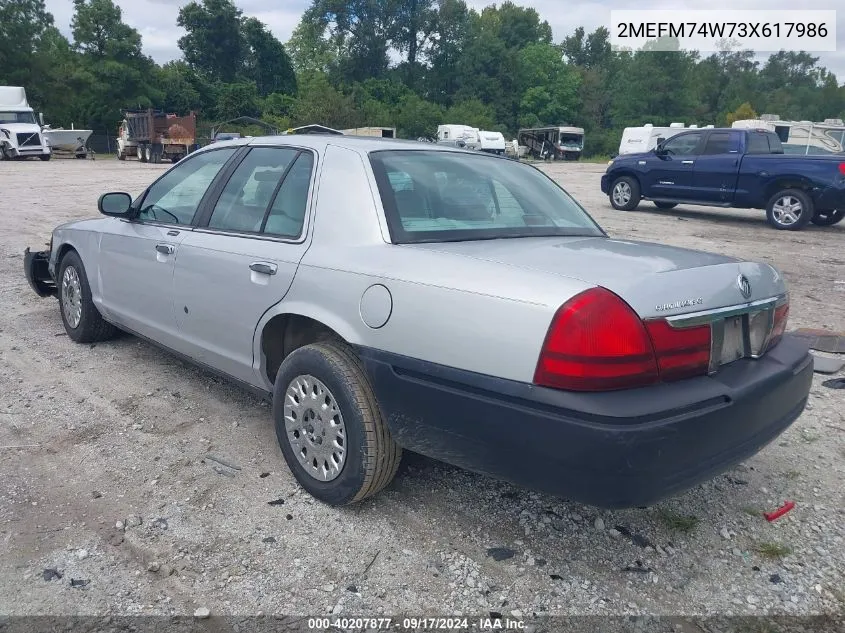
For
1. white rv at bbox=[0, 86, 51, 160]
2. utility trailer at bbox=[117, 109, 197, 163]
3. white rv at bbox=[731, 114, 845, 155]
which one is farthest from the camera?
utility trailer at bbox=[117, 109, 197, 163]

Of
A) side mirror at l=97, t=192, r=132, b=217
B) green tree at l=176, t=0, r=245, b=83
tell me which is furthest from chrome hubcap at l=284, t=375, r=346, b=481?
green tree at l=176, t=0, r=245, b=83

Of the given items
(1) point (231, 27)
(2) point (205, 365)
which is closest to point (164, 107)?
(1) point (231, 27)

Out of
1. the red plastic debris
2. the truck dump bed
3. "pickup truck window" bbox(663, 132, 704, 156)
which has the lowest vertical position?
the red plastic debris

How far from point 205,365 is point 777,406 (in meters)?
2.77

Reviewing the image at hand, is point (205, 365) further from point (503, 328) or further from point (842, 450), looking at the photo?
point (842, 450)

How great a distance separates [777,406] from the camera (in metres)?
2.61

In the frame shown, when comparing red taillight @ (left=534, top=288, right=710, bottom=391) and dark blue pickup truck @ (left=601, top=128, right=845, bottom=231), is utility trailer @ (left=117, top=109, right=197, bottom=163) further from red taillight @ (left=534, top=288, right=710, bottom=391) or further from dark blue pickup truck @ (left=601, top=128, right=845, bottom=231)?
red taillight @ (left=534, top=288, right=710, bottom=391)

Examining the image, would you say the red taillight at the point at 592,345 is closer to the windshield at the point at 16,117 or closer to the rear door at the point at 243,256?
the rear door at the point at 243,256

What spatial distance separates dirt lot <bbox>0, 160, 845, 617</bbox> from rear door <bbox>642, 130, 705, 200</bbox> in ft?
34.0

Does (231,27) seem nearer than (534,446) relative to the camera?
No

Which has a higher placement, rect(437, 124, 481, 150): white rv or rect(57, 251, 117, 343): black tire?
rect(437, 124, 481, 150): white rv

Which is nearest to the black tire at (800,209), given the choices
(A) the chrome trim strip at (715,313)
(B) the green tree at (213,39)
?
(A) the chrome trim strip at (715,313)

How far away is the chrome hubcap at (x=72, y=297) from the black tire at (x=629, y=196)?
12.2 meters

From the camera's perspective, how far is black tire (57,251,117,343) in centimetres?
473
